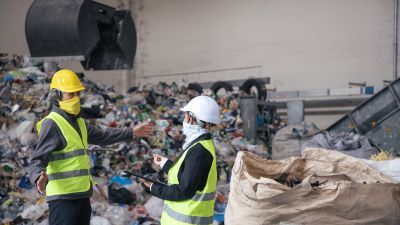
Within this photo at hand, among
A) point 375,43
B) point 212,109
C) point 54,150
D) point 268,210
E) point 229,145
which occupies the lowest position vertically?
point 229,145

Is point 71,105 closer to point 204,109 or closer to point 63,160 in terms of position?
point 63,160

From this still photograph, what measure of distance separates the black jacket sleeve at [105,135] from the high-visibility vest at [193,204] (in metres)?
1.01

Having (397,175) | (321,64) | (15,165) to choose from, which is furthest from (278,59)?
(397,175)

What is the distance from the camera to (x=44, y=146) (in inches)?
97.0

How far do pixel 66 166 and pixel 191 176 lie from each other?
929 mm

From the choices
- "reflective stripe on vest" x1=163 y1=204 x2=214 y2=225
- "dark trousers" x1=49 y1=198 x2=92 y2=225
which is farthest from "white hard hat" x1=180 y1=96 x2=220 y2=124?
"dark trousers" x1=49 y1=198 x2=92 y2=225

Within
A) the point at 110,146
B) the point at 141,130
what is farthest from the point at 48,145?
the point at 110,146

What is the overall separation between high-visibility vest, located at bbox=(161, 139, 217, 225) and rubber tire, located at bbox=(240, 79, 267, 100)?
605 cm

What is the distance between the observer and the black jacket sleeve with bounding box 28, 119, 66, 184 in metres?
2.42

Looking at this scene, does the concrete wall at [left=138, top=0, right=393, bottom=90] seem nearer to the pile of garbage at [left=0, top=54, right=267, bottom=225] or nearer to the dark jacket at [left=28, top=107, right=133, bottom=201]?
the pile of garbage at [left=0, top=54, right=267, bottom=225]

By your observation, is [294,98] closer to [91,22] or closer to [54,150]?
[91,22]

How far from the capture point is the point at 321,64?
884 cm

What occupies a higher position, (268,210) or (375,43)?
(375,43)

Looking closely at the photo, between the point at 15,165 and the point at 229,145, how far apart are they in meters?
2.92
